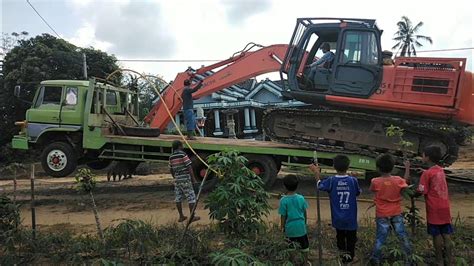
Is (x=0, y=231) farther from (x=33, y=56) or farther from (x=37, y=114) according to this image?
(x=33, y=56)

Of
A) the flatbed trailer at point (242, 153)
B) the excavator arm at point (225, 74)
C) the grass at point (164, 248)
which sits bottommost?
the grass at point (164, 248)

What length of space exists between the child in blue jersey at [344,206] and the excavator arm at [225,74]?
6.44m

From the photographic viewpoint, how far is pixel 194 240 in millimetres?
5391

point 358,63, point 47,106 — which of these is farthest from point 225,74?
point 47,106

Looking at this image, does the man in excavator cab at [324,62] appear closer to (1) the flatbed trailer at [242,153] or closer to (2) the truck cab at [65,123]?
(1) the flatbed trailer at [242,153]

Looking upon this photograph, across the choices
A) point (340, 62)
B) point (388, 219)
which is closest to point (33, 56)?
point (340, 62)

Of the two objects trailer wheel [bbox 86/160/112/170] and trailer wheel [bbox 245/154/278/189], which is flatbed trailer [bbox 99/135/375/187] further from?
trailer wheel [bbox 86/160/112/170]

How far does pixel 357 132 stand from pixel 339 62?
5.15 feet

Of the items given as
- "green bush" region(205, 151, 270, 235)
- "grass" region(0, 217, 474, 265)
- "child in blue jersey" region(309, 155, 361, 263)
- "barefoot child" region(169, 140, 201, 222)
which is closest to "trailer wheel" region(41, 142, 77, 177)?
"barefoot child" region(169, 140, 201, 222)

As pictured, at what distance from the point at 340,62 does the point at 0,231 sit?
7.13m

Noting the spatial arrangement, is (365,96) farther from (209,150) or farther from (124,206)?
(124,206)

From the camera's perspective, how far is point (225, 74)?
472 inches

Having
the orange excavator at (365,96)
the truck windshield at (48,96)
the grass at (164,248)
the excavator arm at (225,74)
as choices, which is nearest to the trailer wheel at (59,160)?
the truck windshield at (48,96)

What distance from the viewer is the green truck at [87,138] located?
10.7m
